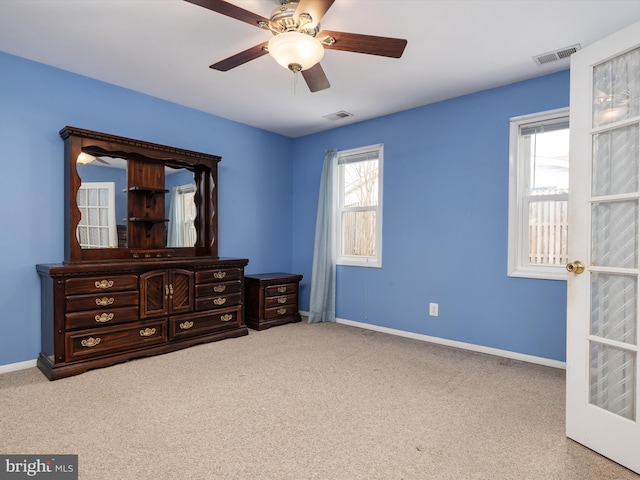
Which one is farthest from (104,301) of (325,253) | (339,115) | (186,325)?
(339,115)

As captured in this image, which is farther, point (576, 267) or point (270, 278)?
point (270, 278)

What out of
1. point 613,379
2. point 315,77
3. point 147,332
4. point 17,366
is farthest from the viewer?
point 147,332

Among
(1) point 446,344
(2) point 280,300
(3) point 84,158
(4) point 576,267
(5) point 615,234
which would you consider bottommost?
(1) point 446,344

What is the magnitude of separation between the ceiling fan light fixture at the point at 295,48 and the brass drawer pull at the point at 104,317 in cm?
235

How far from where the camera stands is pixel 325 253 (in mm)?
4523

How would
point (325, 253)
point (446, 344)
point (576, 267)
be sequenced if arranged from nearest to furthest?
point (576, 267), point (446, 344), point (325, 253)

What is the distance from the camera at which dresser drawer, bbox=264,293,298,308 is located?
425 cm

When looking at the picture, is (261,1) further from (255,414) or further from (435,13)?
(255,414)

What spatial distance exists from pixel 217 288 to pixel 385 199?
6.77 feet

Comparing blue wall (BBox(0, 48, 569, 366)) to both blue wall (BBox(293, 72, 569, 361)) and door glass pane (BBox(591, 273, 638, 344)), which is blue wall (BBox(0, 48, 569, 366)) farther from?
door glass pane (BBox(591, 273, 638, 344))

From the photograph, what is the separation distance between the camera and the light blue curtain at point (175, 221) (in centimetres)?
368

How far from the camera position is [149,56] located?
9.30 feet

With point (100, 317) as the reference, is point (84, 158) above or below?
above

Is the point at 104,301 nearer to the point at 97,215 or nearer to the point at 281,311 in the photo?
the point at 97,215
